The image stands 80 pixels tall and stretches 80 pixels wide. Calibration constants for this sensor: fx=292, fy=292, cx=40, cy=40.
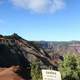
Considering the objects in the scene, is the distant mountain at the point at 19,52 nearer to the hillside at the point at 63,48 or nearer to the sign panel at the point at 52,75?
the hillside at the point at 63,48

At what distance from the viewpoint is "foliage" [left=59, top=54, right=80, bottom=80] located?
21344 millimetres

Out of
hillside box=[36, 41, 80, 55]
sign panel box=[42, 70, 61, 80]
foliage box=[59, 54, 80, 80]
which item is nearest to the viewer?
sign panel box=[42, 70, 61, 80]

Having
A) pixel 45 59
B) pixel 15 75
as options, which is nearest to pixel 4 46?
pixel 45 59

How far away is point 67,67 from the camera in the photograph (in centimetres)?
2220

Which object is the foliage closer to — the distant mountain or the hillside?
the distant mountain

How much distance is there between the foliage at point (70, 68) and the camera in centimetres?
2134

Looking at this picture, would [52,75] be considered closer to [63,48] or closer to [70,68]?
[70,68]

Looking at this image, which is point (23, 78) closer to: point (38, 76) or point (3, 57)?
point (38, 76)

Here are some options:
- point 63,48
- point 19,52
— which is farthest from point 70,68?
point 63,48

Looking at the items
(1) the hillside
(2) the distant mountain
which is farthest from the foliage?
(1) the hillside

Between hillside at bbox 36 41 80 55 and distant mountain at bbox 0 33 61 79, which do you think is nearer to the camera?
distant mountain at bbox 0 33 61 79

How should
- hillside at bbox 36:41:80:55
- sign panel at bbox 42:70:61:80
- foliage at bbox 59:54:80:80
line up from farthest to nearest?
hillside at bbox 36:41:80:55
foliage at bbox 59:54:80:80
sign panel at bbox 42:70:61:80

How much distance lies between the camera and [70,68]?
22.0m

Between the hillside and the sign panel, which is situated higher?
the hillside
